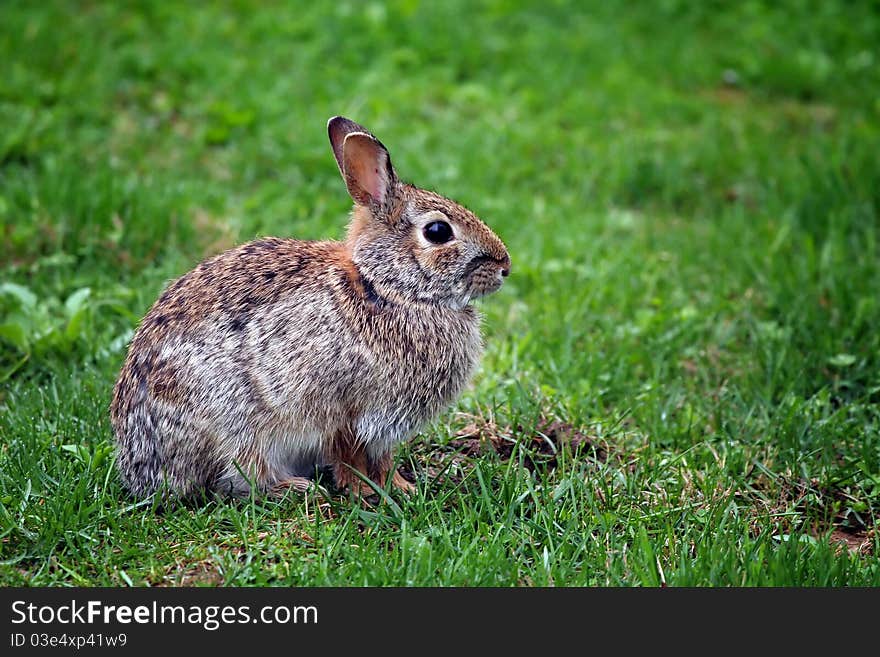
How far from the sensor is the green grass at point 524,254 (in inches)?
162

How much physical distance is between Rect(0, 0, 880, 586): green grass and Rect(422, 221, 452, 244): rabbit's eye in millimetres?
993

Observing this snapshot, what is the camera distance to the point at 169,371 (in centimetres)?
430

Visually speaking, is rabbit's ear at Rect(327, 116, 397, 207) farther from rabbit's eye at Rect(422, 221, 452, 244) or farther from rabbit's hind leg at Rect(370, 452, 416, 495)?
rabbit's hind leg at Rect(370, 452, 416, 495)

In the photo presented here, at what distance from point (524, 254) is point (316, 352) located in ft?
9.73

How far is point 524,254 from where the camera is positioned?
698 centimetres

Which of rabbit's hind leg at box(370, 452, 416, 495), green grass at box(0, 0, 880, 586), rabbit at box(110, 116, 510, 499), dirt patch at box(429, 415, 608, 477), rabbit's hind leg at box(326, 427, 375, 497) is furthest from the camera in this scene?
dirt patch at box(429, 415, 608, 477)

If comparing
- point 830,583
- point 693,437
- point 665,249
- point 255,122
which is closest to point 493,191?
point 665,249

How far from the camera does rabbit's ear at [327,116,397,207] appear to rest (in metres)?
4.36

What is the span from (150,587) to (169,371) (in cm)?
90

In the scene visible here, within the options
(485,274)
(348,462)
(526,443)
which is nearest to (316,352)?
(348,462)

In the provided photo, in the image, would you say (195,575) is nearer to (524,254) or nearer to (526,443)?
(526,443)

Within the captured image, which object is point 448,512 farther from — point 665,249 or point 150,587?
point 665,249

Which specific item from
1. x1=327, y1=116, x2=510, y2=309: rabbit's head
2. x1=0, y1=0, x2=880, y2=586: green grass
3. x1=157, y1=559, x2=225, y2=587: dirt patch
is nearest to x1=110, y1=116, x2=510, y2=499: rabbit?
x1=327, y1=116, x2=510, y2=309: rabbit's head

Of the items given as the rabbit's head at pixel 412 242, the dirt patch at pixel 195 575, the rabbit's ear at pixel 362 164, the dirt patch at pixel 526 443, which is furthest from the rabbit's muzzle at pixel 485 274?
the dirt patch at pixel 195 575
